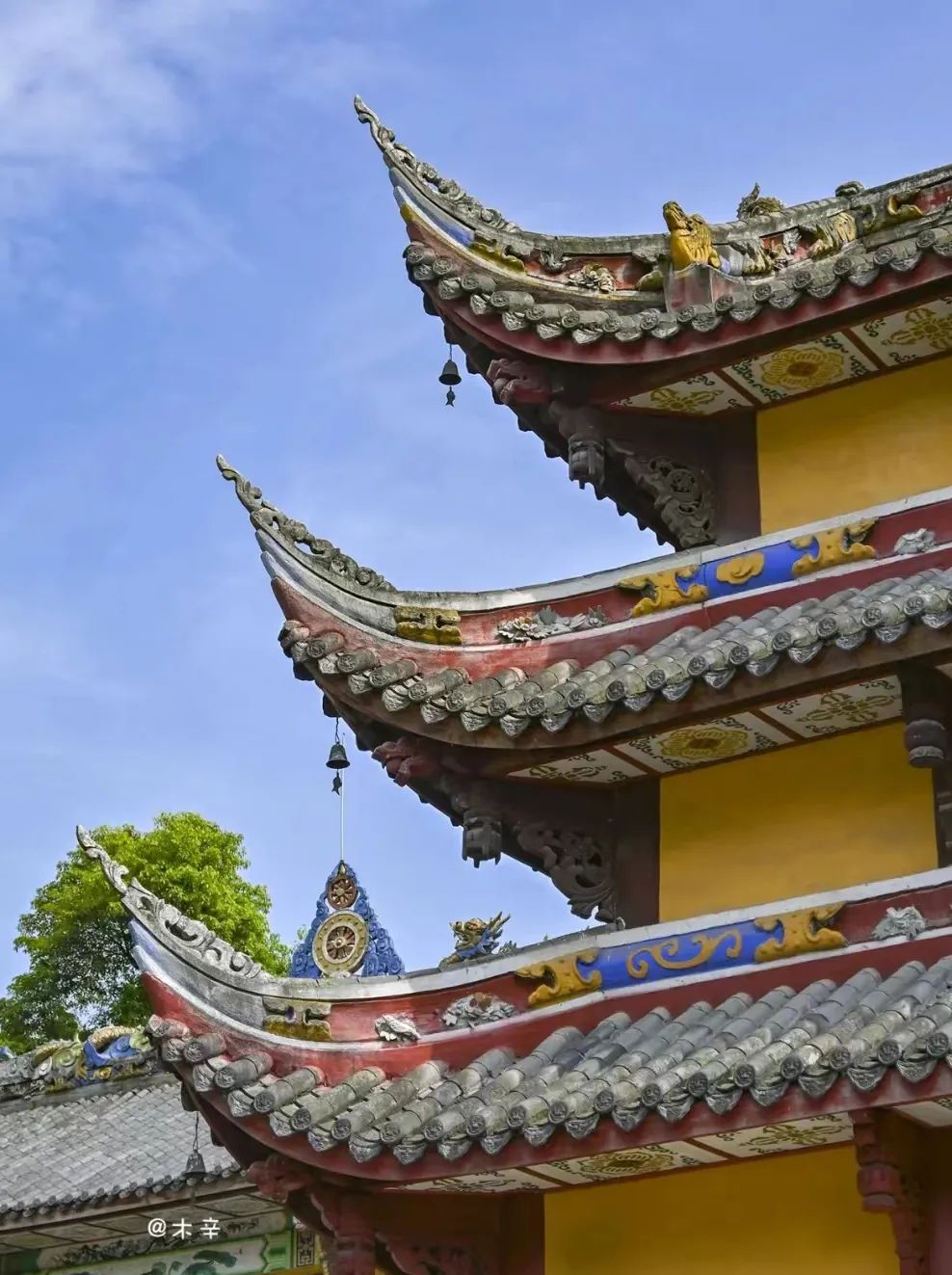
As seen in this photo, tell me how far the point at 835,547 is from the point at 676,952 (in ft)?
9.09

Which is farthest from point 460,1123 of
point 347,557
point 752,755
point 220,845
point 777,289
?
point 220,845

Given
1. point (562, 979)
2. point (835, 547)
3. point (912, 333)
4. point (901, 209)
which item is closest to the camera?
point (562, 979)

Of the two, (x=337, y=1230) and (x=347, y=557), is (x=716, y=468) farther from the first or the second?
(x=337, y=1230)

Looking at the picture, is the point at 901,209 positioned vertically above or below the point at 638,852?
above

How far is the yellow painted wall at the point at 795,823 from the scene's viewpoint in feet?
42.4

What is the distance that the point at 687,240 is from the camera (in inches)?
576

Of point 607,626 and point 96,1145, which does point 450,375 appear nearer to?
point 607,626

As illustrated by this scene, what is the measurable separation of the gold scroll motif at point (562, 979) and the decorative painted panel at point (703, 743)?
1.41 metres

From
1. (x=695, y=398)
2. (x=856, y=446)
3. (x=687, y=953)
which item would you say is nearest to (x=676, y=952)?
(x=687, y=953)

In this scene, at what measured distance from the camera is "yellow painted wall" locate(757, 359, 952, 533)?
14039 millimetres

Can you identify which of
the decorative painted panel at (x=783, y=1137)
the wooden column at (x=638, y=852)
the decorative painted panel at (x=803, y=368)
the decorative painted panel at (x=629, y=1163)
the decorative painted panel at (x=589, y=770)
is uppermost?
the decorative painted panel at (x=803, y=368)

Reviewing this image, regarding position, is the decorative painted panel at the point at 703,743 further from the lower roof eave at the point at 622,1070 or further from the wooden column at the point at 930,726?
the lower roof eave at the point at 622,1070

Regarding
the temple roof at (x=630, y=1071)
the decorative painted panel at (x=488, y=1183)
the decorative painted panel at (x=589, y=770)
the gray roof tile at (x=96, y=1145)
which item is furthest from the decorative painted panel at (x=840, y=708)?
the gray roof tile at (x=96, y=1145)

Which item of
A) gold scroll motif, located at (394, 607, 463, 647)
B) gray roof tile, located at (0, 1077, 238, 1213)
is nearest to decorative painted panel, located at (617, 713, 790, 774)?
gold scroll motif, located at (394, 607, 463, 647)
